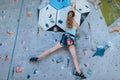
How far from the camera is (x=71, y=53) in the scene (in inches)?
96.7

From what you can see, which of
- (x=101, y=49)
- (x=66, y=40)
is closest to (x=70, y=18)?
(x=66, y=40)

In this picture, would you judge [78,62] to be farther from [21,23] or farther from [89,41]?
[21,23]

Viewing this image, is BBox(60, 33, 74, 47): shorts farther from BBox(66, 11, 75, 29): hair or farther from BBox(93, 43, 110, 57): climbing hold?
BBox(93, 43, 110, 57): climbing hold

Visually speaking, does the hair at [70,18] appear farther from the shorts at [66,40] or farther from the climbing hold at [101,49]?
the climbing hold at [101,49]

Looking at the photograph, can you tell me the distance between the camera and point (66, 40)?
97.3 inches

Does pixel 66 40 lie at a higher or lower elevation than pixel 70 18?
lower

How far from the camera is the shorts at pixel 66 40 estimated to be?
246 cm

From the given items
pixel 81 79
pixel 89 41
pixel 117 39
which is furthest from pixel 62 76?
pixel 117 39

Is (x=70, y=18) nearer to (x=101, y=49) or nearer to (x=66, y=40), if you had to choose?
(x=66, y=40)

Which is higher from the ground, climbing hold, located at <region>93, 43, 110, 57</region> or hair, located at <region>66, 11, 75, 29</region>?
hair, located at <region>66, 11, 75, 29</region>

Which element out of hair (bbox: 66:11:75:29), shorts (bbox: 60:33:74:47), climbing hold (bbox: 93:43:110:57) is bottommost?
climbing hold (bbox: 93:43:110:57)

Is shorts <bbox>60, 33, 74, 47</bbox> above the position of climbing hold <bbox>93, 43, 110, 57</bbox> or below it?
above

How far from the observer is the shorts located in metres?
2.46

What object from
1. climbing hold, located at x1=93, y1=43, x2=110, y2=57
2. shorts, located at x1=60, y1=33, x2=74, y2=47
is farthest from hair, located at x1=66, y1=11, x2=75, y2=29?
climbing hold, located at x1=93, y1=43, x2=110, y2=57
